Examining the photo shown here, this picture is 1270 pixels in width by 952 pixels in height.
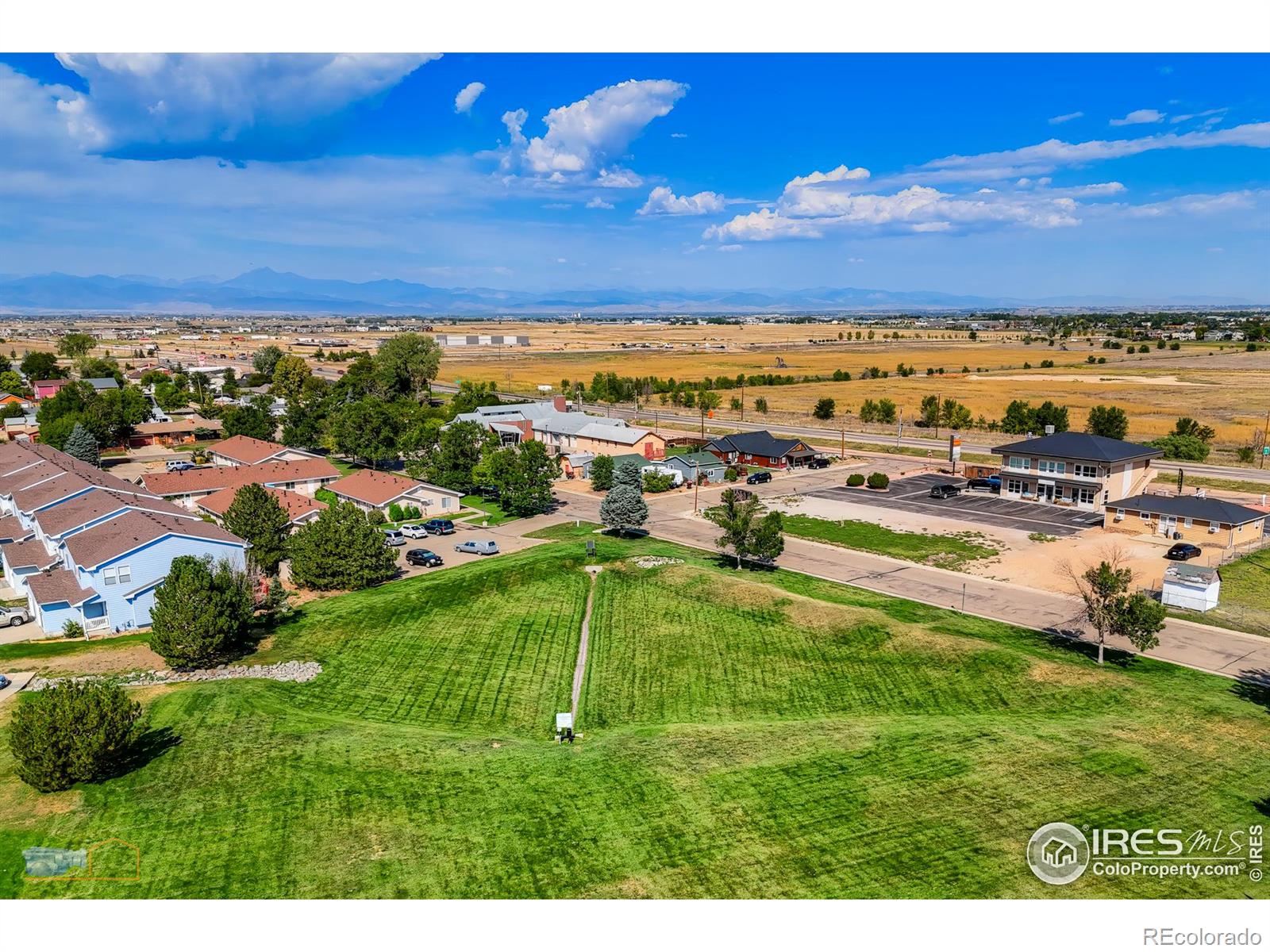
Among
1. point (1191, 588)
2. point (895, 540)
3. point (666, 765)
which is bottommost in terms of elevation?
Result: point (666, 765)

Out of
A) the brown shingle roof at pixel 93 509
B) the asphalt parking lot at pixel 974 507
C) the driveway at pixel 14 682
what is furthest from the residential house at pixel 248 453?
the asphalt parking lot at pixel 974 507

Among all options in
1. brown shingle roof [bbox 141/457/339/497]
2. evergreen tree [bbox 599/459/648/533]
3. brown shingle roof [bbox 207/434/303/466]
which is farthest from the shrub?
brown shingle roof [bbox 207/434/303/466]

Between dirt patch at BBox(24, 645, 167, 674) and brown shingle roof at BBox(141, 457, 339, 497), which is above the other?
brown shingle roof at BBox(141, 457, 339, 497)

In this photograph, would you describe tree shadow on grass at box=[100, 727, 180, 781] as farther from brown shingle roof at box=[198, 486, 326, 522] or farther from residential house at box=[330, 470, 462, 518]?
residential house at box=[330, 470, 462, 518]

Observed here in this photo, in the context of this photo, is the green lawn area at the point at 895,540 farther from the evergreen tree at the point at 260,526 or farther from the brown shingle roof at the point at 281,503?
the brown shingle roof at the point at 281,503

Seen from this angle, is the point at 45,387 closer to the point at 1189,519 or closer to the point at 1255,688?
the point at 1189,519

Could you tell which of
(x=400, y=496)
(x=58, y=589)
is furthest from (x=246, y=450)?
(x=58, y=589)
